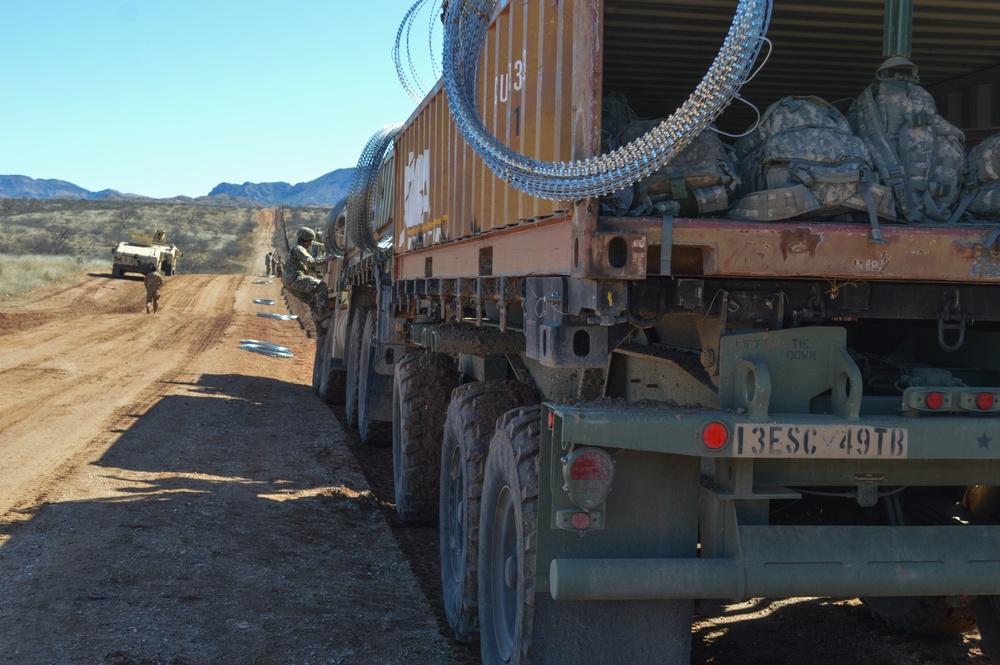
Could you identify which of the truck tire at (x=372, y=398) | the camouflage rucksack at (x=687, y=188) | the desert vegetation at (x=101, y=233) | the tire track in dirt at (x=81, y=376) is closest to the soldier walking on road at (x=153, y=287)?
the tire track in dirt at (x=81, y=376)

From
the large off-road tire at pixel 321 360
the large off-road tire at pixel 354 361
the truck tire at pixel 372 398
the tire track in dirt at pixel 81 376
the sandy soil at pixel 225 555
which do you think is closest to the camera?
the sandy soil at pixel 225 555

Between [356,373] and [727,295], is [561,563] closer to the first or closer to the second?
[727,295]

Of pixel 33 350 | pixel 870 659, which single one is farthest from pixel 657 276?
pixel 33 350

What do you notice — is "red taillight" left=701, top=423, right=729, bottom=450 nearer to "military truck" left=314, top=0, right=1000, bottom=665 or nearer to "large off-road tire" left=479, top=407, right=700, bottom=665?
"military truck" left=314, top=0, right=1000, bottom=665

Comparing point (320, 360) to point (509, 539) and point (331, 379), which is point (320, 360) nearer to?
point (331, 379)

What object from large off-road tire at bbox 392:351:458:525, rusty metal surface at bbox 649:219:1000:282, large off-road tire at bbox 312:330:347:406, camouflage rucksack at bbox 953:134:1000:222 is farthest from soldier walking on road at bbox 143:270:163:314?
rusty metal surface at bbox 649:219:1000:282

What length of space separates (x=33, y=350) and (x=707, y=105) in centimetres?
1805

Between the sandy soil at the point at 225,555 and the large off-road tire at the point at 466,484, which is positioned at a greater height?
the large off-road tire at the point at 466,484

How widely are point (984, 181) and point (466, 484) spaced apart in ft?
8.83

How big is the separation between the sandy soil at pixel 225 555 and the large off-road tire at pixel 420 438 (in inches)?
8.2

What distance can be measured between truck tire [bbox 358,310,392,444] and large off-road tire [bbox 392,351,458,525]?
10.2ft

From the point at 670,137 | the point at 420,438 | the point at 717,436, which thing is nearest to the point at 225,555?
the point at 420,438

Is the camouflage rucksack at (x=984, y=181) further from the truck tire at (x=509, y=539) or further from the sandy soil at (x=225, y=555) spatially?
the sandy soil at (x=225, y=555)

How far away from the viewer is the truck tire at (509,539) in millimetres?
3742
